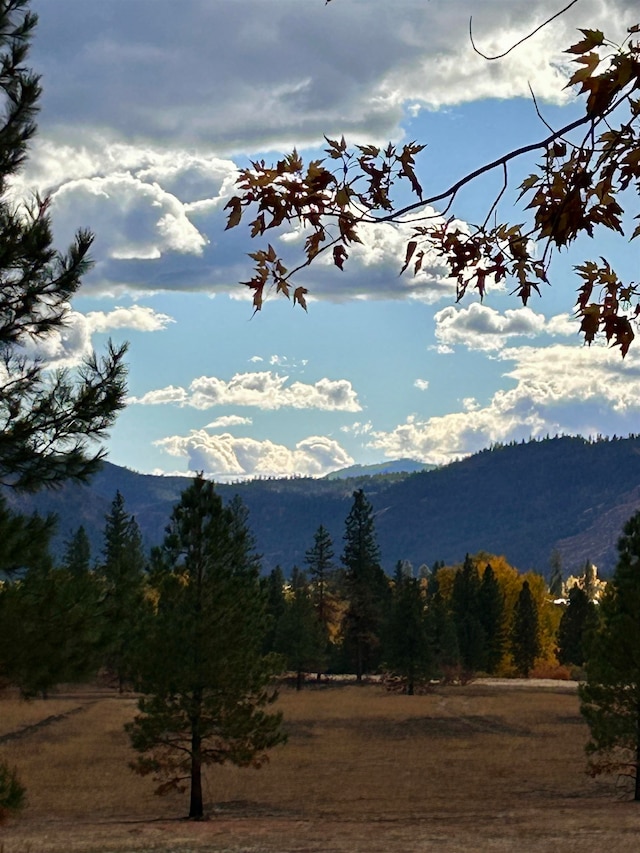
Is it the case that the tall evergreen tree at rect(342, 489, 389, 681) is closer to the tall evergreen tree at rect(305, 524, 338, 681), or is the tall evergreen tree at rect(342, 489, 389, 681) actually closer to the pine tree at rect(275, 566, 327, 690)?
the tall evergreen tree at rect(305, 524, 338, 681)

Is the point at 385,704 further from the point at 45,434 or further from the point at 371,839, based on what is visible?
the point at 45,434

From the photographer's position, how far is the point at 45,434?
13.5 meters

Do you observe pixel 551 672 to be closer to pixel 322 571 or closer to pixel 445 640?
pixel 445 640

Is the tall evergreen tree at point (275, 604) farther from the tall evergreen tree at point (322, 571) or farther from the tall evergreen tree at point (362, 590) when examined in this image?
the tall evergreen tree at point (362, 590)

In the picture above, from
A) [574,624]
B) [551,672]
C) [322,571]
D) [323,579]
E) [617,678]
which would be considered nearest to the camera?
[617,678]

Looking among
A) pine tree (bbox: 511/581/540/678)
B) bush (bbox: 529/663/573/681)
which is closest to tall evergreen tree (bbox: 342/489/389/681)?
pine tree (bbox: 511/581/540/678)

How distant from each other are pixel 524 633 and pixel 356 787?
222 ft

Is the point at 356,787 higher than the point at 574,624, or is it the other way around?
the point at 574,624

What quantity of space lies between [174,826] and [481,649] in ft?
227

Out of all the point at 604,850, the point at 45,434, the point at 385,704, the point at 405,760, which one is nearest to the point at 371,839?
the point at 604,850

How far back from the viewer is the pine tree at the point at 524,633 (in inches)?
3871

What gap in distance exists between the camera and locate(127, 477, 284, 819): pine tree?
27.0m

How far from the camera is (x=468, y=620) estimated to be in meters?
92.8

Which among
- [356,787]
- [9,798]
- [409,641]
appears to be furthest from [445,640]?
[9,798]
